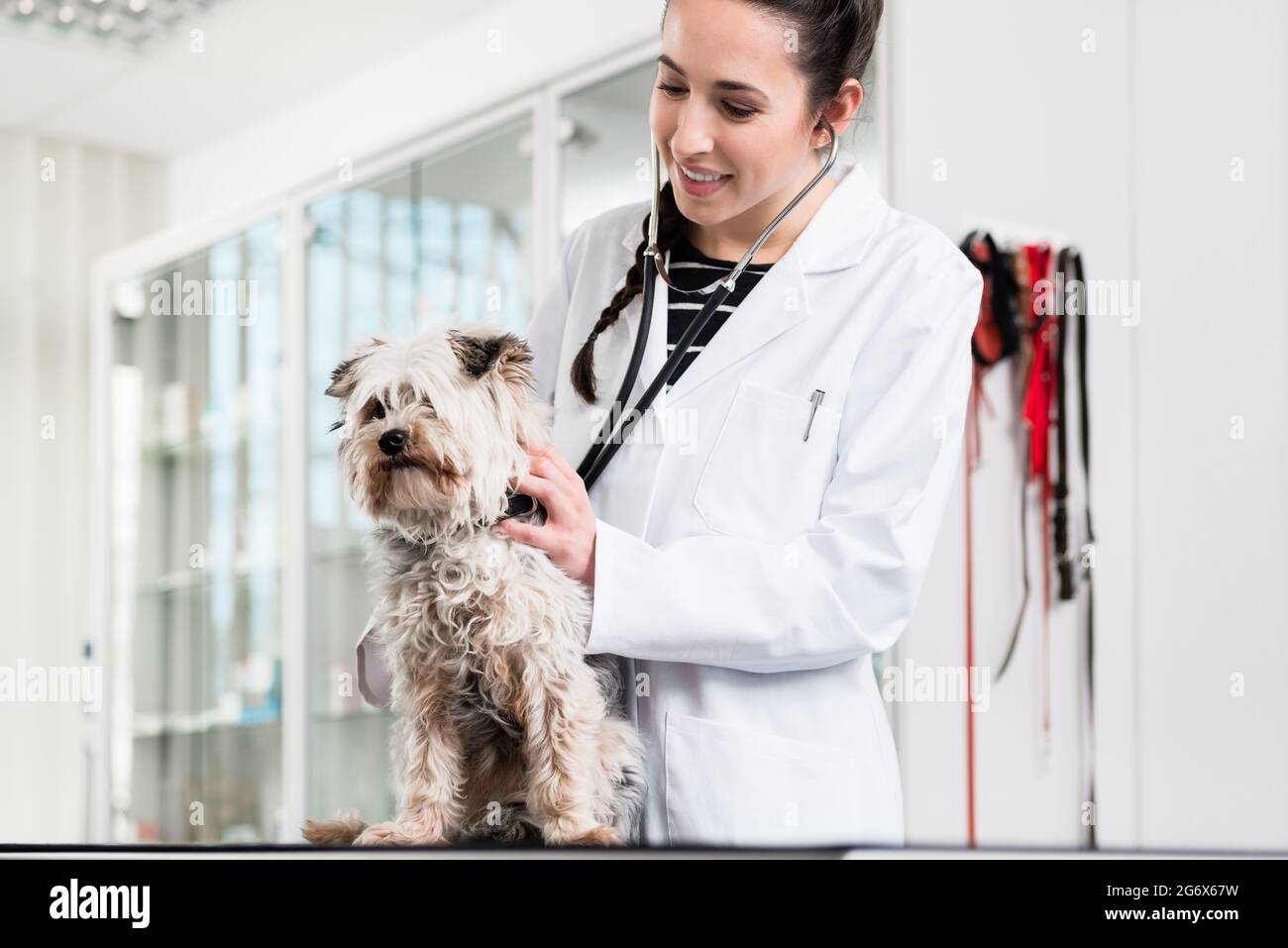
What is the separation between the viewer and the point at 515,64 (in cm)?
329

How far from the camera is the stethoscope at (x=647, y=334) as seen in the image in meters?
1.05

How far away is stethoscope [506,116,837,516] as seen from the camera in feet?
3.45

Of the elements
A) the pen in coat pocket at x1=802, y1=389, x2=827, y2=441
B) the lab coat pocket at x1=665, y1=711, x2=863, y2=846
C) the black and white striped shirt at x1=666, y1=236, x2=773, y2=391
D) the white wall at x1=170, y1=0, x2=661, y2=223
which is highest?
the white wall at x1=170, y1=0, x2=661, y2=223

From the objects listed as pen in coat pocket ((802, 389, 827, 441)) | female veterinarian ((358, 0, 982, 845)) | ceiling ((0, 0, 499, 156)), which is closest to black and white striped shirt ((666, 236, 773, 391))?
female veterinarian ((358, 0, 982, 845))

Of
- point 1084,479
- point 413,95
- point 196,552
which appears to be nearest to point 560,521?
point 1084,479

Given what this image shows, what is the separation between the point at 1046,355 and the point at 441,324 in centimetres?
204

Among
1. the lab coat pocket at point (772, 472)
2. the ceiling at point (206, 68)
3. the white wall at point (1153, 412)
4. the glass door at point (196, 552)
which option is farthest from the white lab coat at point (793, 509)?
the glass door at point (196, 552)

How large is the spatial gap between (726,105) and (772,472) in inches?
12.0

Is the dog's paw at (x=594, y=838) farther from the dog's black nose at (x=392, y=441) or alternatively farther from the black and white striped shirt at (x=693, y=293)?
the black and white striped shirt at (x=693, y=293)

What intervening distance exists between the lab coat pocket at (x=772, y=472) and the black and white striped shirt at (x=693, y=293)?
83 mm

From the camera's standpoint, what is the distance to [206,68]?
13.5ft

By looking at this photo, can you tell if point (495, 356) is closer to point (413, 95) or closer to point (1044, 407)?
point (1044, 407)

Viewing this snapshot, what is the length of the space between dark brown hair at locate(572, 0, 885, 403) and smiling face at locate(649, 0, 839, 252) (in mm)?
15

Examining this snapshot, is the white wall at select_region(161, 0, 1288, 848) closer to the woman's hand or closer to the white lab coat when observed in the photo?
the white lab coat
